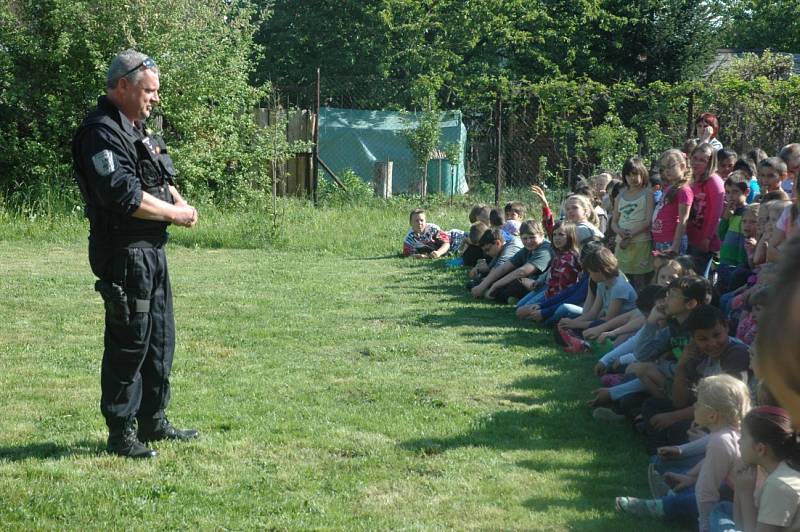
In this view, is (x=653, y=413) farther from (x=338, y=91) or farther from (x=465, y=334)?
(x=338, y=91)

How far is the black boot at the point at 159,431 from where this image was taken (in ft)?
18.0

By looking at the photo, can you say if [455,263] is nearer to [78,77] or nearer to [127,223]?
[78,77]

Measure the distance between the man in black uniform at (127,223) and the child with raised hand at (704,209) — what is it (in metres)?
5.23

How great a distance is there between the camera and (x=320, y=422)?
19.8ft

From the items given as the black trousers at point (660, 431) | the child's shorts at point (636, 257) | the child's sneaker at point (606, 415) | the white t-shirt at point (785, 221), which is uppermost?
the white t-shirt at point (785, 221)

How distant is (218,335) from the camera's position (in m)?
8.84

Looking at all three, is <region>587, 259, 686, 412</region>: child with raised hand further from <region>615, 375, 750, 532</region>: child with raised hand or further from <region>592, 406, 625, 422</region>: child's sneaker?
<region>615, 375, 750, 532</region>: child with raised hand

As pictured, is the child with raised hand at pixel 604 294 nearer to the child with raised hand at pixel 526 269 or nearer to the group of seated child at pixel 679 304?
the group of seated child at pixel 679 304

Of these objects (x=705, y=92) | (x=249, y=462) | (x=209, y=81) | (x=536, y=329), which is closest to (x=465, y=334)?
(x=536, y=329)

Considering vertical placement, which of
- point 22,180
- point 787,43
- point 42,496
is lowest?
point 42,496

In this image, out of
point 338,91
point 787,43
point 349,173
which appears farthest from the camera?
point 787,43

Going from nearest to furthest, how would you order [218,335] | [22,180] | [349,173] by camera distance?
1. [218,335]
2. [22,180]
3. [349,173]

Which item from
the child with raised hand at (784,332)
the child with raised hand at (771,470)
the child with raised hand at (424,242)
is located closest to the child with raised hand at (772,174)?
the child with raised hand at (771,470)

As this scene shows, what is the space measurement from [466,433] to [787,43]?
4064 centimetres
